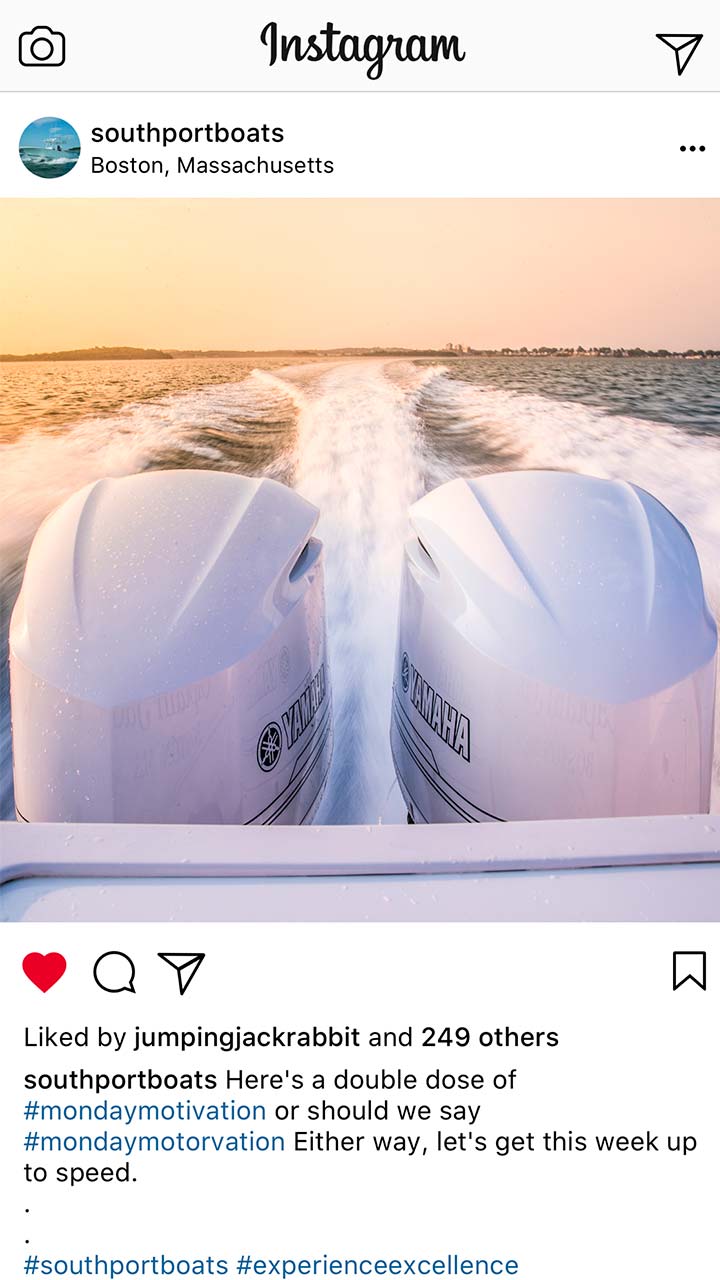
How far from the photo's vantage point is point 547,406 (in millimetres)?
3461

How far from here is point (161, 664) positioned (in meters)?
0.98
